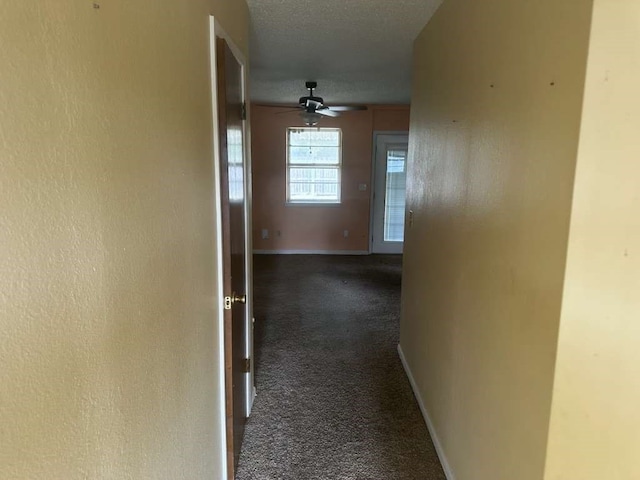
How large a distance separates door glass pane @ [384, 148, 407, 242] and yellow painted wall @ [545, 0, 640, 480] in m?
5.65

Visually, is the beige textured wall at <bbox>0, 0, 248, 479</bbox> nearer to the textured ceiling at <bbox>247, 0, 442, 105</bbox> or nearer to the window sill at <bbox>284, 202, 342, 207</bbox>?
the textured ceiling at <bbox>247, 0, 442, 105</bbox>

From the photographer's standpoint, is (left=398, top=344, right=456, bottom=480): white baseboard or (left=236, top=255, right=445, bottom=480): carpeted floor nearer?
(left=398, top=344, right=456, bottom=480): white baseboard

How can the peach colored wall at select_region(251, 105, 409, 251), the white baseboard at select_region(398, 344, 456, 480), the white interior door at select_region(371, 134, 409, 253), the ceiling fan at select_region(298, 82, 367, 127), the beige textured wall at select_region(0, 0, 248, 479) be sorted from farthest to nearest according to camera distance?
the white interior door at select_region(371, 134, 409, 253) → the peach colored wall at select_region(251, 105, 409, 251) → the ceiling fan at select_region(298, 82, 367, 127) → the white baseboard at select_region(398, 344, 456, 480) → the beige textured wall at select_region(0, 0, 248, 479)

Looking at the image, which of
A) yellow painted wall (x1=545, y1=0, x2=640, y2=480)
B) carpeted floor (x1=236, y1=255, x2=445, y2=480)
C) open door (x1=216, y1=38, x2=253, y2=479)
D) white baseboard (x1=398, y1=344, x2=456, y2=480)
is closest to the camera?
yellow painted wall (x1=545, y1=0, x2=640, y2=480)

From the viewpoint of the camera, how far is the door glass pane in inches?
260

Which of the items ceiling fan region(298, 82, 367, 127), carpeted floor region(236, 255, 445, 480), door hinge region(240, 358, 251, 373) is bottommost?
carpeted floor region(236, 255, 445, 480)

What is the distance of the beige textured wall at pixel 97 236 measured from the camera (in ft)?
1.79

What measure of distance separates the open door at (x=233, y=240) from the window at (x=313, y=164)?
4374 mm

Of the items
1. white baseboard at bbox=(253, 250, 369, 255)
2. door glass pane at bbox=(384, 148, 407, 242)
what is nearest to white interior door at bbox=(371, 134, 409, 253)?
door glass pane at bbox=(384, 148, 407, 242)

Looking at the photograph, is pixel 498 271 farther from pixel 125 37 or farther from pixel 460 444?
pixel 125 37

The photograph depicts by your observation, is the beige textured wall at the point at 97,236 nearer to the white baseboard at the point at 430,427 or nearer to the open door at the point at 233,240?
the open door at the point at 233,240

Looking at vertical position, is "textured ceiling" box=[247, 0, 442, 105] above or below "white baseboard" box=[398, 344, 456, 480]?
above

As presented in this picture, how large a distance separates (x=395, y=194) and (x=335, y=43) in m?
3.98

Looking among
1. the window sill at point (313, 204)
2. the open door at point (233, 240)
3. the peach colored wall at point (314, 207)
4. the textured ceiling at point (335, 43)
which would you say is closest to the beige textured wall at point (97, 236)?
the open door at point (233, 240)
